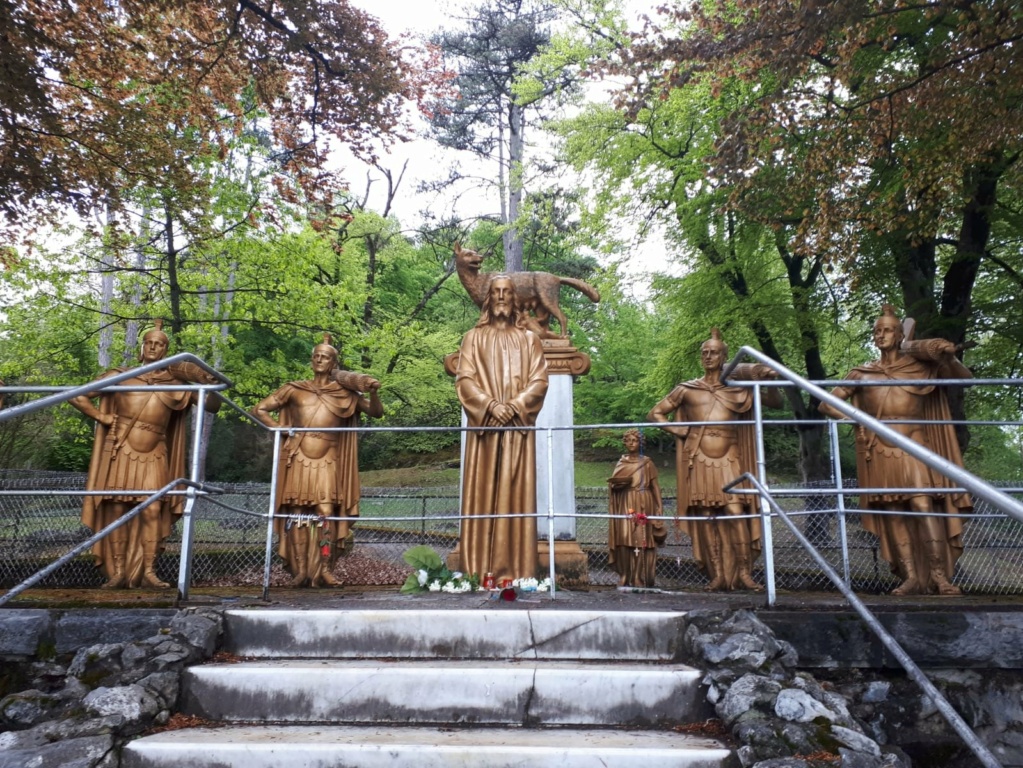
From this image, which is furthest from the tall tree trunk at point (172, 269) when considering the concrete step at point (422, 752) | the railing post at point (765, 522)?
the concrete step at point (422, 752)

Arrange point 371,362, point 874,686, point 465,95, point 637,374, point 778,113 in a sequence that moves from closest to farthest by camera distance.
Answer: point 874,686
point 778,113
point 371,362
point 465,95
point 637,374

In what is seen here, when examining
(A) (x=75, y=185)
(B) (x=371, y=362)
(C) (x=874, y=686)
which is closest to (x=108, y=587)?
(C) (x=874, y=686)

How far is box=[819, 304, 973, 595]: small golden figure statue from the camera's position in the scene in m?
6.30

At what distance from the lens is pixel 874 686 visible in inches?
151

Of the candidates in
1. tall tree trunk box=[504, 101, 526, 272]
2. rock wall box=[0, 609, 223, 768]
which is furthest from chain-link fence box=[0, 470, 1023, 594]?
tall tree trunk box=[504, 101, 526, 272]

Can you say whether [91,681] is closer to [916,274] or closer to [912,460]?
[912,460]

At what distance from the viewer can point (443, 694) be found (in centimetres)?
348

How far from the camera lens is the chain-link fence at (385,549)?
28.3ft

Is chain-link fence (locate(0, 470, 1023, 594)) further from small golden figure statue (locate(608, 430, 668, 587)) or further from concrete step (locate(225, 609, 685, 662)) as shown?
concrete step (locate(225, 609, 685, 662))

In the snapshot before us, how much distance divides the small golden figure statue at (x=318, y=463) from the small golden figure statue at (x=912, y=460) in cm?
440

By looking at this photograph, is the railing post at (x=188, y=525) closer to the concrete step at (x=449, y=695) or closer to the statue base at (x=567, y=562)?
the concrete step at (x=449, y=695)

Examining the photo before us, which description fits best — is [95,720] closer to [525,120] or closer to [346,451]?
[346,451]

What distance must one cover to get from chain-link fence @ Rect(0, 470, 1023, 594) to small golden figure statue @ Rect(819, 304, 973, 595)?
0.85 m

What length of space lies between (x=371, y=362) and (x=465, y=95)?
938 centimetres
